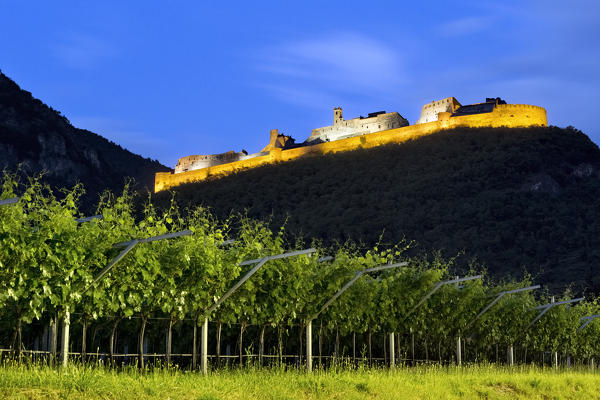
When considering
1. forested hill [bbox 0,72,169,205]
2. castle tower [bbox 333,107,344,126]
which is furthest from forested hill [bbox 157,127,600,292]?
castle tower [bbox 333,107,344,126]

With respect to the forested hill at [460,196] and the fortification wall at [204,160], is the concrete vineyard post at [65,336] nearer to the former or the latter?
the forested hill at [460,196]

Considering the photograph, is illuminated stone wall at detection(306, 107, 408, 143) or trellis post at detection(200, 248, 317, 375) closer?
trellis post at detection(200, 248, 317, 375)

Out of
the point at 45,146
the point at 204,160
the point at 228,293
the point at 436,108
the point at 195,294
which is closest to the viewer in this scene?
the point at 195,294

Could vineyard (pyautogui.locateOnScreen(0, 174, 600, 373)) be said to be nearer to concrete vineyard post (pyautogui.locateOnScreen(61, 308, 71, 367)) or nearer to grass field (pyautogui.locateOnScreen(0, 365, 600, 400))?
concrete vineyard post (pyautogui.locateOnScreen(61, 308, 71, 367))

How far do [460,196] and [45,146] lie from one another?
229ft

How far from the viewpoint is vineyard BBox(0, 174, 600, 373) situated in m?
16.6

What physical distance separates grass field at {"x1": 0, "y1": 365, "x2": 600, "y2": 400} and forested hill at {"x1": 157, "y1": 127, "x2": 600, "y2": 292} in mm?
47589

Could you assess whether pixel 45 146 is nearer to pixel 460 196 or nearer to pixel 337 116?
pixel 337 116

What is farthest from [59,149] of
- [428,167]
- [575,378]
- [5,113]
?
[575,378]

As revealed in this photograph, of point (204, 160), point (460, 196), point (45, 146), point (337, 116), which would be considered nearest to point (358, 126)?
point (337, 116)

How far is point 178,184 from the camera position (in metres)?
149

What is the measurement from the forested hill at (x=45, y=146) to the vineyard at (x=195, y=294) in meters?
93.4

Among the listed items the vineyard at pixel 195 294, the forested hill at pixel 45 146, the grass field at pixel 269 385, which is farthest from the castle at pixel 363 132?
the grass field at pixel 269 385

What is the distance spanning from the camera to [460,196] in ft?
351
